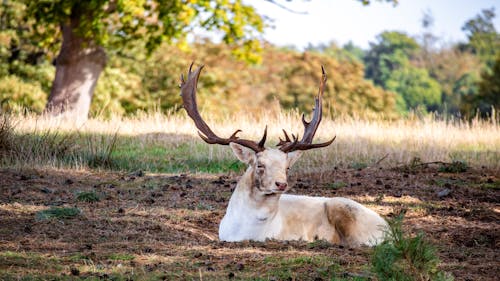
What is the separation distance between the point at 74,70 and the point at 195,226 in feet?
55.3

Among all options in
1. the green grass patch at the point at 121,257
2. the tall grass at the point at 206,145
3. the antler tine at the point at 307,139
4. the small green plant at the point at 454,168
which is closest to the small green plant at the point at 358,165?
the tall grass at the point at 206,145

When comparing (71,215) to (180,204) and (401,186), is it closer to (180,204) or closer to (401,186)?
(180,204)

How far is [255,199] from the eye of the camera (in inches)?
326

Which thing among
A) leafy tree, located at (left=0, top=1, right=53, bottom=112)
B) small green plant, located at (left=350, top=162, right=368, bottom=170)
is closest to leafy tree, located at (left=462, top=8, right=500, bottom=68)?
leafy tree, located at (left=0, top=1, right=53, bottom=112)

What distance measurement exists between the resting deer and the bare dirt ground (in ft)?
1.03

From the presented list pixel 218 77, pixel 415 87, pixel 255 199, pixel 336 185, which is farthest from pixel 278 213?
pixel 415 87

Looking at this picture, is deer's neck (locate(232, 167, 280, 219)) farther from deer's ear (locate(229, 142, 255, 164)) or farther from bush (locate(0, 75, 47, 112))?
bush (locate(0, 75, 47, 112))

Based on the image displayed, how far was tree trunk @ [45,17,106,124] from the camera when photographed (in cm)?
2519

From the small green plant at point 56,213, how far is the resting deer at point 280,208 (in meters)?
1.78

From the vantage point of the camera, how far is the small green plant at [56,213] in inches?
352

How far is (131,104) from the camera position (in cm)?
3894

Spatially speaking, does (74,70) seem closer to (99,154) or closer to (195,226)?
(99,154)

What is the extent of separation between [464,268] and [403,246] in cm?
162

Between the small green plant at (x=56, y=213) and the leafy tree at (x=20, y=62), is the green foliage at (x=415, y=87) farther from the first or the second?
the small green plant at (x=56, y=213)
